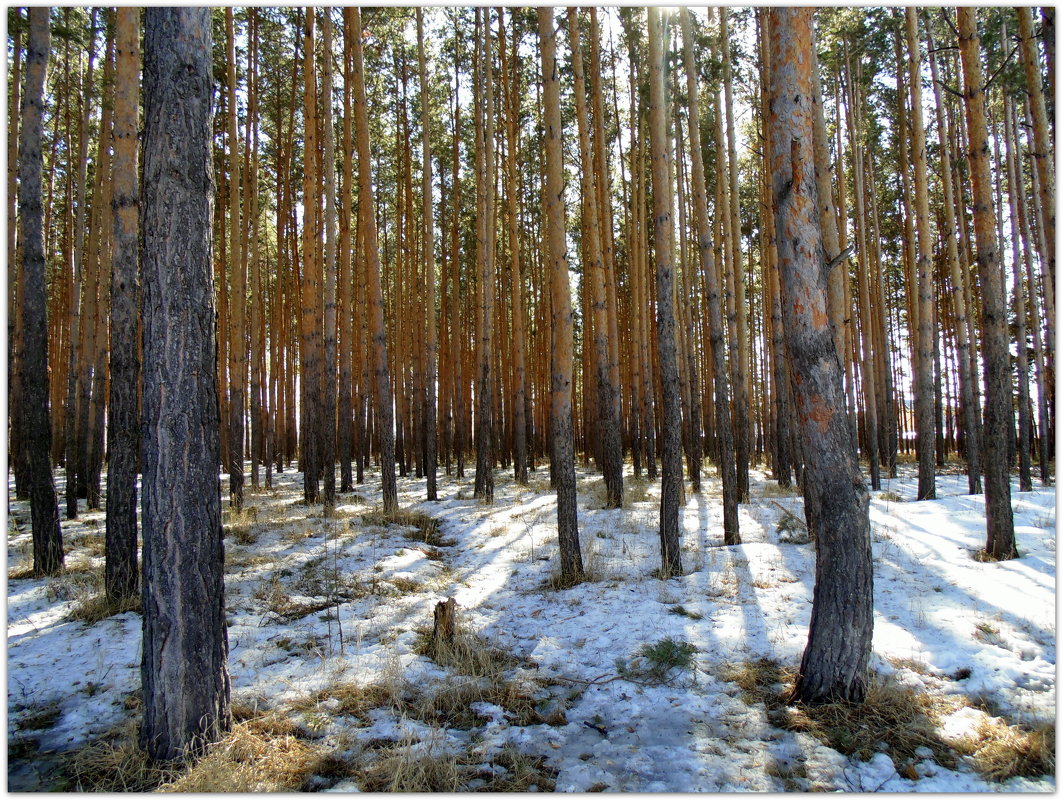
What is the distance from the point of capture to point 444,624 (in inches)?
170

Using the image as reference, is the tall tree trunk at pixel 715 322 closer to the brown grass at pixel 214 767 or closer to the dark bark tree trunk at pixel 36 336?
the brown grass at pixel 214 767

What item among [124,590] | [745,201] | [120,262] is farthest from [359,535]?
[745,201]

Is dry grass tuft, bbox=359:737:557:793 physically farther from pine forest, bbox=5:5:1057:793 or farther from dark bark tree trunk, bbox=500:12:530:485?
dark bark tree trunk, bbox=500:12:530:485

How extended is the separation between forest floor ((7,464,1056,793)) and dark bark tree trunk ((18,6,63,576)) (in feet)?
1.51

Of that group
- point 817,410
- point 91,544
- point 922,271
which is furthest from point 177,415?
point 922,271

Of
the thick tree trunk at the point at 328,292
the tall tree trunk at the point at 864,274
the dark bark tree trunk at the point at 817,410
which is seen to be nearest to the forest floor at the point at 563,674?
the dark bark tree trunk at the point at 817,410

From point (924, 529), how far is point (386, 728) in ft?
22.4

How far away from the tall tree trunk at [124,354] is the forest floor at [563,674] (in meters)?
0.46

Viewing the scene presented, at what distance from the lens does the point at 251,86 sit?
36.1 feet

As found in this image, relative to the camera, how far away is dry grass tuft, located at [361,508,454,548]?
7868 mm

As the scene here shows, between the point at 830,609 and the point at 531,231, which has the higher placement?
the point at 531,231

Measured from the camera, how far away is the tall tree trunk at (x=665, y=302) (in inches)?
235

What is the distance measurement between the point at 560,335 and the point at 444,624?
2922 mm

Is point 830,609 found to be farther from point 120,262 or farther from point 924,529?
point 120,262
